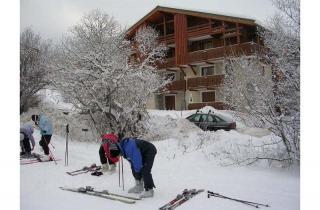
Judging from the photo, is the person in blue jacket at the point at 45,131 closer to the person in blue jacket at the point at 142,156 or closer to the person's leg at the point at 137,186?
the person's leg at the point at 137,186

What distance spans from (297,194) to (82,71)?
6579mm

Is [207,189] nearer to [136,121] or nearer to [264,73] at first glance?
[264,73]

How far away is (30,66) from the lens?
5.43 metres

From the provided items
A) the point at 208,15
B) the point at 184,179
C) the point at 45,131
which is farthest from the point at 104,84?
the point at 184,179

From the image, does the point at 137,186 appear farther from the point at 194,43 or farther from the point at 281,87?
the point at 194,43

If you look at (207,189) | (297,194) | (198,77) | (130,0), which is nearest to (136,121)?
(130,0)

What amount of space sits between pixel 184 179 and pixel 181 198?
0.97 metres

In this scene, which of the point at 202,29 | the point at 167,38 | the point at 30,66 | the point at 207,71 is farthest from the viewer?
the point at 207,71

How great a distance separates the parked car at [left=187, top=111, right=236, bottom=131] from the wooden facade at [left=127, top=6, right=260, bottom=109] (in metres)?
0.53

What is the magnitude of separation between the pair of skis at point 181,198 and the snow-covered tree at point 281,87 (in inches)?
71.1

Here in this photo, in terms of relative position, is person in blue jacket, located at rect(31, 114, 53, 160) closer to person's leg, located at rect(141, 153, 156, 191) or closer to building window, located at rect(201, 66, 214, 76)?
person's leg, located at rect(141, 153, 156, 191)

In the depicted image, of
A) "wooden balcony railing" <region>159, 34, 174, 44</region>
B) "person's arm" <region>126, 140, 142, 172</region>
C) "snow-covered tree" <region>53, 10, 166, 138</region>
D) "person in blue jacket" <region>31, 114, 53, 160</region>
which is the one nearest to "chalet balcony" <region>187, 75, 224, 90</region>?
A: "wooden balcony railing" <region>159, 34, 174, 44</region>

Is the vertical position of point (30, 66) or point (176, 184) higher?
point (30, 66)

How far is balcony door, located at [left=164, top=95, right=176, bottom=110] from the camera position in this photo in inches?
503
